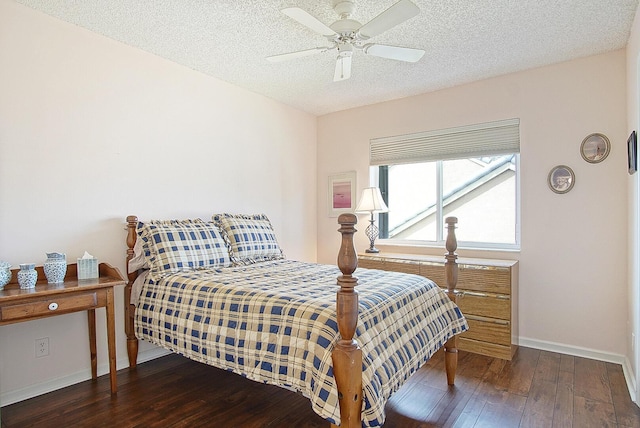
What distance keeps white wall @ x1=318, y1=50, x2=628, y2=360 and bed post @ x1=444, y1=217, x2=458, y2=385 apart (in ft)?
3.76

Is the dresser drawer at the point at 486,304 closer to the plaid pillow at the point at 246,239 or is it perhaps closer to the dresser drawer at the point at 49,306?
the plaid pillow at the point at 246,239

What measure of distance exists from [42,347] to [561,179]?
411cm

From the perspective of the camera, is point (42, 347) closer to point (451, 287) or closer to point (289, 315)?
point (289, 315)

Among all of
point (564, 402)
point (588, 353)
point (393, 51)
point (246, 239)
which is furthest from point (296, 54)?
point (588, 353)

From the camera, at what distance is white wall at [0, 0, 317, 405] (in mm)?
2322

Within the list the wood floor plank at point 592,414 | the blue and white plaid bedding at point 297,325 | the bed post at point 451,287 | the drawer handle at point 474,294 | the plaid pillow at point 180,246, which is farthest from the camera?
the drawer handle at point 474,294

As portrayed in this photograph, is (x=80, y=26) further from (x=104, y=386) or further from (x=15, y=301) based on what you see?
(x=104, y=386)

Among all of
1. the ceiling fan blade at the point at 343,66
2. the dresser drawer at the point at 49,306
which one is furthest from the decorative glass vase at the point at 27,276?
the ceiling fan blade at the point at 343,66

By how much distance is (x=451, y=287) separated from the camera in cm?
262

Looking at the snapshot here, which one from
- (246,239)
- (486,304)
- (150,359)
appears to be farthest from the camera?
(246,239)

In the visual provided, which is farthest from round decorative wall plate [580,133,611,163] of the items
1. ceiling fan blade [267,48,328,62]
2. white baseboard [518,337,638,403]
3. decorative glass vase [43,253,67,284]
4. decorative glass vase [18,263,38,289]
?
decorative glass vase [18,263,38,289]

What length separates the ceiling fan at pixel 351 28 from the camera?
1954 mm

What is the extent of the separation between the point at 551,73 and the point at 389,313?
8.91 feet

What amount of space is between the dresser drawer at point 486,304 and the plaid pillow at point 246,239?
1689mm
